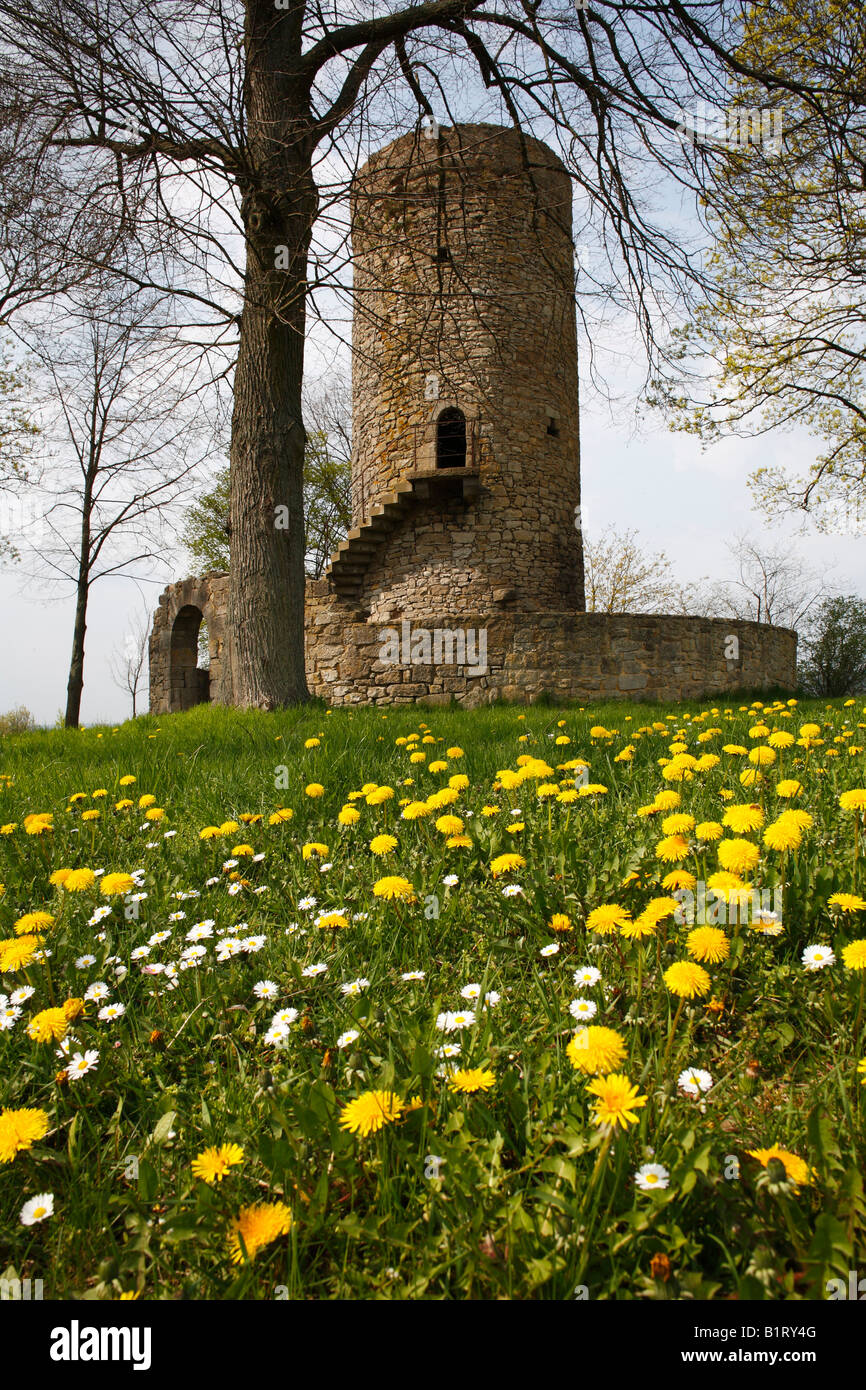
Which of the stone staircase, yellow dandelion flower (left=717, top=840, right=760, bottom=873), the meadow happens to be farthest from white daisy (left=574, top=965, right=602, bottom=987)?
the stone staircase

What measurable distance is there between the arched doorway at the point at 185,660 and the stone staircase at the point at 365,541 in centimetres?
418

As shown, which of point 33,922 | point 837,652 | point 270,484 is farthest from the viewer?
point 837,652

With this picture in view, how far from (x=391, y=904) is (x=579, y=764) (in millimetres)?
1023

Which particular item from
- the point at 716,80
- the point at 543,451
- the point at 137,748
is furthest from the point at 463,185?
the point at 543,451

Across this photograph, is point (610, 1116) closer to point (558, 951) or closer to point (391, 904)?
point (558, 951)

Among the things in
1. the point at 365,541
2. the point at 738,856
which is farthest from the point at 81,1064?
the point at 365,541

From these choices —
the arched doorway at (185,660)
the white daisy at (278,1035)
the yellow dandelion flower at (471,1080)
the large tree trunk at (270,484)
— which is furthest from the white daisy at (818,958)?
the arched doorway at (185,660)

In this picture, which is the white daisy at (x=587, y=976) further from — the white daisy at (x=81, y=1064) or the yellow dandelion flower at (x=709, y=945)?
the white daisy at (x=81, y=1064)

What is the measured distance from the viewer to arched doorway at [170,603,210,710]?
16.2 metres

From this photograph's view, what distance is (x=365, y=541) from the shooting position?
43.8 ft

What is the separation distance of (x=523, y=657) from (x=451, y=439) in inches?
239

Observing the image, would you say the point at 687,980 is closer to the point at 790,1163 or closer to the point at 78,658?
the point at 790,1163

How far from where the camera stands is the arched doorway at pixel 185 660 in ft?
53.2

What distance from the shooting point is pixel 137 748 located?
15.9 ft
